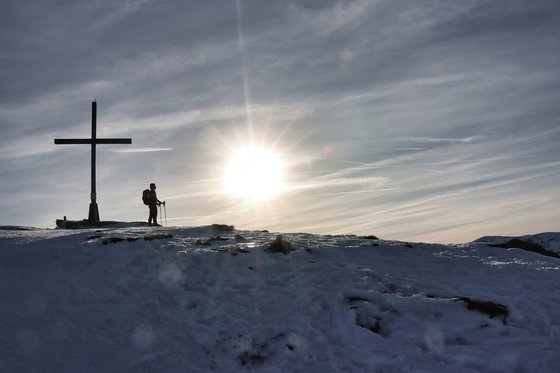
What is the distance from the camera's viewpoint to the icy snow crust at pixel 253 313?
7426 mm

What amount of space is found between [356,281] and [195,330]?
4434 mm

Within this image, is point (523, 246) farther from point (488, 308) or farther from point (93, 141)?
point (93, 141)

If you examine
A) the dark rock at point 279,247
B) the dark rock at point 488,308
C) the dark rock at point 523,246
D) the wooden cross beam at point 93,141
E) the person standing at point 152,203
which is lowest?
the dark rock at point 488,308

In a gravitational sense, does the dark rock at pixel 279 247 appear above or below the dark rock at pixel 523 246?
above

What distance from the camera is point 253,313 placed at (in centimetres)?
932

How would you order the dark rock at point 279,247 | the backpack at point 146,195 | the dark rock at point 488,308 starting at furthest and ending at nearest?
the backpack at point 146,195, the dark rock at point 279,247, the dark rock at point 488,308

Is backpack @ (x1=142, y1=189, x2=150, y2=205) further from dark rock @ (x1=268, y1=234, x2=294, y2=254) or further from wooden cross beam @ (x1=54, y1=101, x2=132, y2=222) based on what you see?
dark rock @ (x1=268, y1=234, x2=294, y2=254)

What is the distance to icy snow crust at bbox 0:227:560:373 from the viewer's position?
7426 millimetres

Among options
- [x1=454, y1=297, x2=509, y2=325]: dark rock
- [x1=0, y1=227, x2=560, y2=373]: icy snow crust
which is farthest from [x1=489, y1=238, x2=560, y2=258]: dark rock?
[x1=454, y1=297, x2=509, y2=325]: dark rock

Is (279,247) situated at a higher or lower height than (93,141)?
lower

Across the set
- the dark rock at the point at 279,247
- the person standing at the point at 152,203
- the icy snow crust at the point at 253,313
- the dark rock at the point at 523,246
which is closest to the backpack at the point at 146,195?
the person standing at the point at 152,203

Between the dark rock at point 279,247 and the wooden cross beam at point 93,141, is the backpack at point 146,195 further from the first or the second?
the dark rock at point 279,247

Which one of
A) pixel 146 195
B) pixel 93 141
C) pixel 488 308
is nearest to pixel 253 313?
pixel 488 308

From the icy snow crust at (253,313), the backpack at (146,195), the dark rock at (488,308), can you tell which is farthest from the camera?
the backpack at (146,195)
